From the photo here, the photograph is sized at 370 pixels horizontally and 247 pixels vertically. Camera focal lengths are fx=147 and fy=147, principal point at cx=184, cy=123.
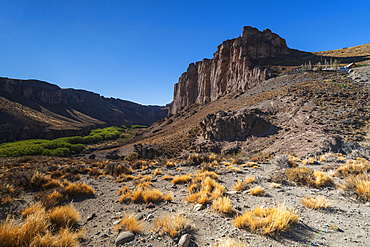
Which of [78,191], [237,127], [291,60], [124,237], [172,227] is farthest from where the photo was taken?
[291,60]

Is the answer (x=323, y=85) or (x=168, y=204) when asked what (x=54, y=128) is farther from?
(x=323, y=85)

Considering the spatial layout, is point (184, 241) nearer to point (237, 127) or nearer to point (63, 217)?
point (63, 217)

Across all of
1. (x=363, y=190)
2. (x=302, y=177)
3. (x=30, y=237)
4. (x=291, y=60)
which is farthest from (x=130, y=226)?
(x=291, y=60)

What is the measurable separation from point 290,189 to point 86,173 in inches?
453

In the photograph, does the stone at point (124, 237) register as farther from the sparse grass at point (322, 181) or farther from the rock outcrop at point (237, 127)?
the rock outcrop at point (237, 127)

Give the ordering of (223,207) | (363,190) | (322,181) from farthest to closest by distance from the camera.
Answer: (322,181)
(363,190)
(223,207)

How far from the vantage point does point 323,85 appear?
23859 mm

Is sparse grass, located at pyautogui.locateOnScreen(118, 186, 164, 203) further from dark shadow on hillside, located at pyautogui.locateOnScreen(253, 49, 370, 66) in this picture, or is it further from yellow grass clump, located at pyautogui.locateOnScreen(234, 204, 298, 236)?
dark shadow on hillside, located at pyautogui.locateOnScreen(253, 49, 370, 66)

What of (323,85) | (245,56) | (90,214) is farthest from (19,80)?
(323,85)

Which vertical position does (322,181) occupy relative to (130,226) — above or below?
above

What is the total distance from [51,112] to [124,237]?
11903 centimetres

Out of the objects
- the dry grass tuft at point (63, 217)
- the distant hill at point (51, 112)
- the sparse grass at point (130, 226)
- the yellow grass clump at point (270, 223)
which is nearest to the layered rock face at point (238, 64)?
the yellow grass clump at point (270, 223)

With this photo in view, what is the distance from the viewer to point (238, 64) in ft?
168

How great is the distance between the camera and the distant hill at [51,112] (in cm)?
6094
